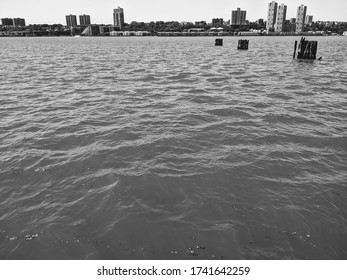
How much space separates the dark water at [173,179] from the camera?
7484 millimetres

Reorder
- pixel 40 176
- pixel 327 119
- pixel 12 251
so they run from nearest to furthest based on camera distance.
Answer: pixel 12 251 → pixel 40 176 → pixel 327 119

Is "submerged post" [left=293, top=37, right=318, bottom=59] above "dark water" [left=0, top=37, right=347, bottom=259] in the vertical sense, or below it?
above

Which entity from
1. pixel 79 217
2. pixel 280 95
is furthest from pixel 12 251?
pixel 280 95

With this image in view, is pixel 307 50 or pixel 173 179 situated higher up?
pixel 307 50

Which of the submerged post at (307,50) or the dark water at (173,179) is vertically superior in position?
the submerged post at (307,50)

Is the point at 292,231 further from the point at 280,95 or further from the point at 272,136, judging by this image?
the point at 280,95

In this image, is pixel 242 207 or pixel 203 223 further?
pixel 242 207

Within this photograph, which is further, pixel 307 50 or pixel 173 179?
pixel 307 50

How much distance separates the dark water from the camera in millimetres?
7484

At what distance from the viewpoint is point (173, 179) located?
33.7 ft

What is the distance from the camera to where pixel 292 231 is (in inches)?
309

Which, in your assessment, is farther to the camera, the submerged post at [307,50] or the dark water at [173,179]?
the submerged post at [307,50]

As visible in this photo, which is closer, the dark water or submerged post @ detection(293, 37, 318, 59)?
the dark water
